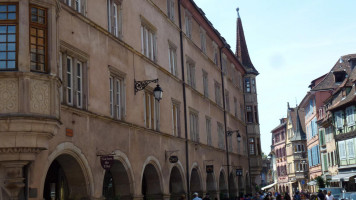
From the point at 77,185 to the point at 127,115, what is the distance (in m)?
4.47

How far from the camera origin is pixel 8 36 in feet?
42.6

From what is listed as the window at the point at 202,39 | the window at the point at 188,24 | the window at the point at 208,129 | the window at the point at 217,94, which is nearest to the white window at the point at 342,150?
the window at the point at 217,94

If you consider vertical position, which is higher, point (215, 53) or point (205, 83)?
point (215, 53)

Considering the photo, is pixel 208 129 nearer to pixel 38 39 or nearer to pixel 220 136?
pixel 220 136

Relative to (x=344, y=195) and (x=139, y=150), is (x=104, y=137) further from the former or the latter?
(x=344, y=195)

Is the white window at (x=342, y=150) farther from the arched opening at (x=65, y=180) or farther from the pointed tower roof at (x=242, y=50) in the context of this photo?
the arched opening at (x=65, y=180)

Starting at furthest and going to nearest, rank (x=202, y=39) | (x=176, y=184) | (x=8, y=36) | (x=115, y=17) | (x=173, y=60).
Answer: (x=202, y=39) → (x=173, y=60) → (x=176, y=184) → (x=115, y=17) → (x=8, y=36)

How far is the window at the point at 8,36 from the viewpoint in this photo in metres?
12.8

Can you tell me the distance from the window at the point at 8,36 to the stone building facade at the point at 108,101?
0.03 meters

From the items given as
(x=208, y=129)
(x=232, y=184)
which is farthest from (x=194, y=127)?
(x=232, y=184)

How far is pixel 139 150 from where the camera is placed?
69.5ft

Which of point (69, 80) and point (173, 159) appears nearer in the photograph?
point (69, 80)

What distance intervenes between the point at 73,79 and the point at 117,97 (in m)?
3.53

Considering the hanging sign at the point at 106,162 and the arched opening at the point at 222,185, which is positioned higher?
the hanging sign at the point at 106,162
